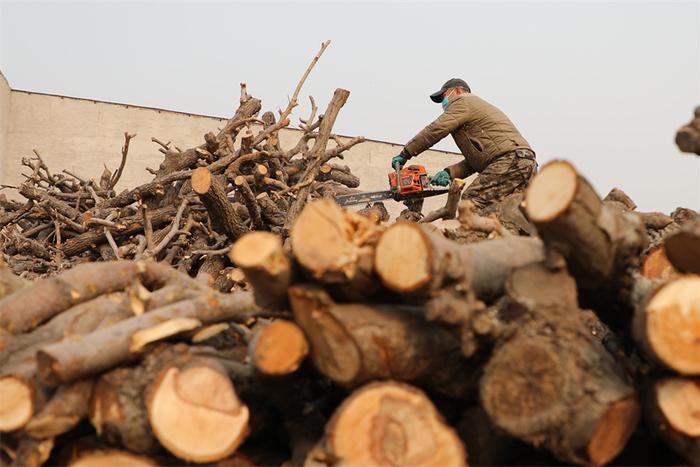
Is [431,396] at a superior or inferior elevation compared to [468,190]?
inferior

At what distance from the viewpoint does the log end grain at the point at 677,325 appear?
202cm

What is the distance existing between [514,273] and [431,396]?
2.05 ft

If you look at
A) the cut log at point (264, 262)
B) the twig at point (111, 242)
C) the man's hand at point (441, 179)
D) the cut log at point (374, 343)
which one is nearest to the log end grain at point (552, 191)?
the cut log at point (374, 343)

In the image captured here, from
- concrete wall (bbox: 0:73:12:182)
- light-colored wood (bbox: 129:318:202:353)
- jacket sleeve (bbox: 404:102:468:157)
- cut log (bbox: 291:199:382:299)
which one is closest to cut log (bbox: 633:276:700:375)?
cut log (bbox: 291:199:382:299)

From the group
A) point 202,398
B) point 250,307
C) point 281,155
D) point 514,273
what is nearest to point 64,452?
point 202,398

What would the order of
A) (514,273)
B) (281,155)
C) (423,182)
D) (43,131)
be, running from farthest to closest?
1. (43,131)
2. (281,155)
3. (423,182)
4. (514,273)

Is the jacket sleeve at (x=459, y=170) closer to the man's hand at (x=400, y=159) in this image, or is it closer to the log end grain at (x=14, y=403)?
the man's hand at (x=400, y=159)

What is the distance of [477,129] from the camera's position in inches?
258

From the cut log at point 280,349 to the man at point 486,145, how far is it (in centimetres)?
444

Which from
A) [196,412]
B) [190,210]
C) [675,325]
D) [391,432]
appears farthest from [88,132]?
[675,325]

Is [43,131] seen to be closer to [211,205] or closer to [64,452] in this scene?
[211,205]

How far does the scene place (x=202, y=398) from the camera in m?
2.29

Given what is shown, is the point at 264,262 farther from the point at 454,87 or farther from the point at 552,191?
the point at 454,87

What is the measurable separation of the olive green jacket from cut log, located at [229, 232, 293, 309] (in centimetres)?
456
